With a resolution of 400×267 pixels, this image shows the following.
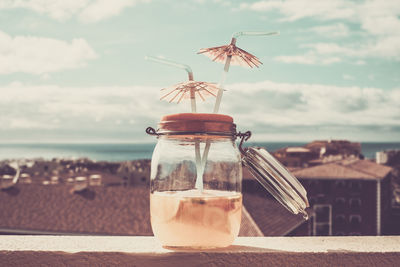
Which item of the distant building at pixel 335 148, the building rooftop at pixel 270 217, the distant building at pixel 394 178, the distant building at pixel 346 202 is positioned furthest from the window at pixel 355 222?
the distant building at pixel 335 148

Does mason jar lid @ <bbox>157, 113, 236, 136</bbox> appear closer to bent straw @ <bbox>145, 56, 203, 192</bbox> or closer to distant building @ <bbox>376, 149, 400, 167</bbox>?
bent straw @ <bbox>145, 56, 203, 192</bbox>

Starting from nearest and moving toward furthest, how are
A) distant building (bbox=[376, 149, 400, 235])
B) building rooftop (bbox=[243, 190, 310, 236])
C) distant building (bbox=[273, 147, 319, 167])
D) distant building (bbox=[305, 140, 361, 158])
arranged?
building rooftop (bbox=[243, 190, 310, 236])
distant building (bbox=[376, 149, 400, 235])
distant building (bbox=[273, 147, 319, 167])
distant building (bbox=[305, 140, 361, 158])

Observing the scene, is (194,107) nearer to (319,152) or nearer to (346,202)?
(346,202)

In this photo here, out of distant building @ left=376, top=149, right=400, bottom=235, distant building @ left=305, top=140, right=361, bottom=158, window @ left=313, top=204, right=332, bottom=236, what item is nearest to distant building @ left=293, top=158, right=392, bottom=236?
window @ left=313, top=204, right=332, bottom=236

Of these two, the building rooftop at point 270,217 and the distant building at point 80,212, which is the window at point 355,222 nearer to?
the building rooftop at point 270,217

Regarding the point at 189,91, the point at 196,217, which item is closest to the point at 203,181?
the point at 196,217

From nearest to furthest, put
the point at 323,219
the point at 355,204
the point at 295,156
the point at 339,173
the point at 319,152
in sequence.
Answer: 1. the point at 323,219
2. the point at 355,204
3. the point at 339,173
4. the point at 295,156
5. the point at 319,152
